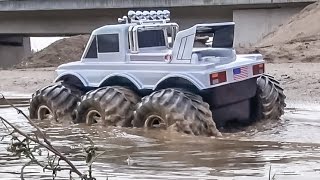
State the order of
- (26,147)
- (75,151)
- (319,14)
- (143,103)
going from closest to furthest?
(26,147)
(75,151)
(143,103)
(319,14)

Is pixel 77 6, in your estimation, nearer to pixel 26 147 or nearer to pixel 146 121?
pixel 146 121

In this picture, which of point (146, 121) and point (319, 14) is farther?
point (319, 14)

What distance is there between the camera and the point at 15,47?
53.8 m

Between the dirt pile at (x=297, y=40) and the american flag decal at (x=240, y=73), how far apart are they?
13.7m

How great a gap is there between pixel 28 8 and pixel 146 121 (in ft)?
105

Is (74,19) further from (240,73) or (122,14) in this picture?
(240,73)

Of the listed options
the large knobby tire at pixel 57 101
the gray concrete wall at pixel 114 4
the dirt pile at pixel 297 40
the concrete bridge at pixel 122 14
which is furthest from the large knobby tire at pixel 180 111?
→ the gray concrete wall at pixel 114 4

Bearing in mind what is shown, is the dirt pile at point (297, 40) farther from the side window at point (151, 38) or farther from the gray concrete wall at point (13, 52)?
the gray concrete wall at point (13, 52)

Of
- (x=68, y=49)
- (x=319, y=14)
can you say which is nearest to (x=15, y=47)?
(x=68, y=49)

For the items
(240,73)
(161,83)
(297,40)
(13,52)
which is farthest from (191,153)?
(13,52)

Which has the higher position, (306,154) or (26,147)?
(26,147)

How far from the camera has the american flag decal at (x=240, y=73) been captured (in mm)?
11961

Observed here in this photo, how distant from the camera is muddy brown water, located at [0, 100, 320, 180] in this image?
8.75m

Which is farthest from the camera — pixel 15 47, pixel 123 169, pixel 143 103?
pixel 15 47
